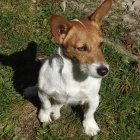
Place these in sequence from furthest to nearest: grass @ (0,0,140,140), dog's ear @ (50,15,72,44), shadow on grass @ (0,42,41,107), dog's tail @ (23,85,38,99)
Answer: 1. shadow on grass @ (0,42,41,107)
2. dog's tail @ (23,85,38,99)
3. grass @ (0,0,140,140)
4. dog's ear @ (50,15,72,44)

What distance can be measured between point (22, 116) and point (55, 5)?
113 inches

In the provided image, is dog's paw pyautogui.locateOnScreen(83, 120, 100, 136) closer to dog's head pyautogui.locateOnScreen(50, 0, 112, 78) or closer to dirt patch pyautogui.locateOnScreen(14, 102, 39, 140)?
dirt patch pyautogui.locateOnScreen(14, 102, 39, 140)

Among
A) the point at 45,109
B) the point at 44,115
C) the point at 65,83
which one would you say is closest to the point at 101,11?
the point at 65,83

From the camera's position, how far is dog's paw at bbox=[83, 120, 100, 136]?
197 inches

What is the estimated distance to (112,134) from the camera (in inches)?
200

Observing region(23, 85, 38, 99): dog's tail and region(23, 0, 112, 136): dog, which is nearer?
region(23, 0, 112, 136): dog

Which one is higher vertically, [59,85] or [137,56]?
[59,85]

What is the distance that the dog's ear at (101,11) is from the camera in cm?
424

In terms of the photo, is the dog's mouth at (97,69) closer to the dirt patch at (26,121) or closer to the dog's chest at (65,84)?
the dog's chest at (65,84)

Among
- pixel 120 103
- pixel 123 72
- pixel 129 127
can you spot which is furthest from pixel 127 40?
pixel 129 127

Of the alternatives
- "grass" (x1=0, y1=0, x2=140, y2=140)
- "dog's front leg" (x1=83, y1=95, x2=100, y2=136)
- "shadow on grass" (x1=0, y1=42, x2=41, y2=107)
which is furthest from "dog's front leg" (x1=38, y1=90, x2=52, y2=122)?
"dog's front leg" (x1=83, y1=95, x2=100, y2=136)

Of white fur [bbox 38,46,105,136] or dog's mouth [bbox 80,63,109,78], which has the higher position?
dog's mouth [bbox 80,63,109,78]

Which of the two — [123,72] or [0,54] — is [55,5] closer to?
[0,54]

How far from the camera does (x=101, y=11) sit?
4.32m
